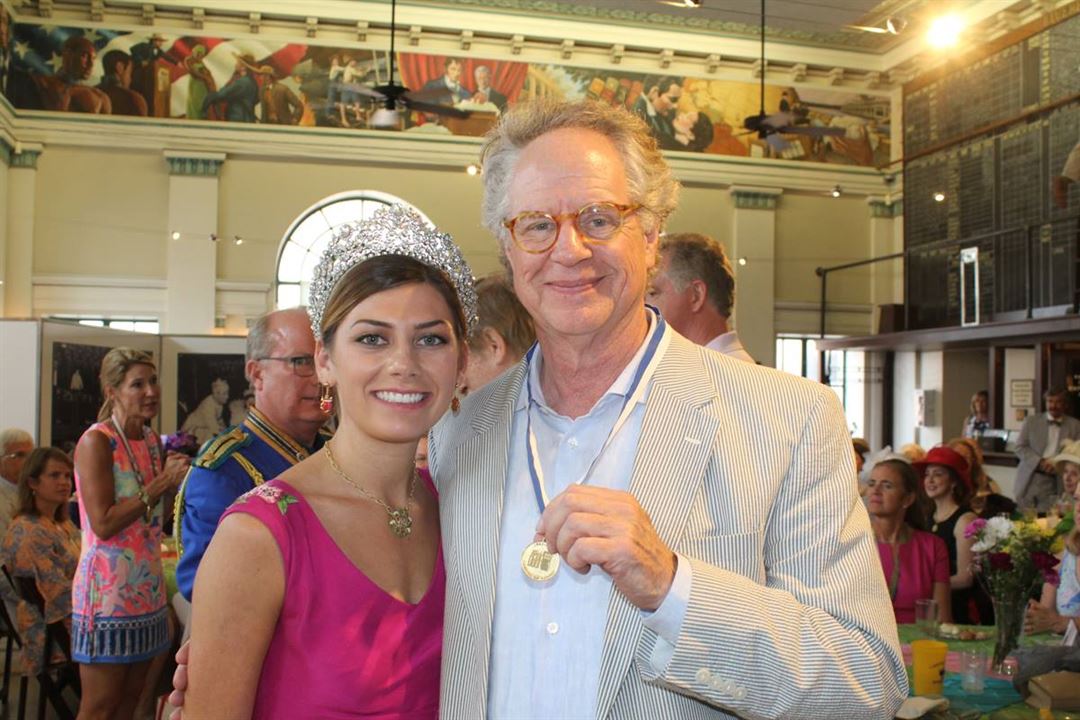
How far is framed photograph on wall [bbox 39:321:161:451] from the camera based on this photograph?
9.09 meters

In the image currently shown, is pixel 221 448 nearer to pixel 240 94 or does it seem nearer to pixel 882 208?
pixel 240 94

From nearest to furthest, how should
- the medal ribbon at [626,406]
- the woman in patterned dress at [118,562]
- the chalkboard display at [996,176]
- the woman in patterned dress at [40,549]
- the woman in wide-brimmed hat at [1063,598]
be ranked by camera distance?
the medal ribbon at [626,406], the woman in wide-brimmed hat at [1063,598], the woman in patterned dress at [118,562], the woman in patterned dress at [40,549], the chalkboard display at [996,176]

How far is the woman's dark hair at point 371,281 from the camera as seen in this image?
2.07 metres

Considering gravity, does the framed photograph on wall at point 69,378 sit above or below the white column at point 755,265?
below

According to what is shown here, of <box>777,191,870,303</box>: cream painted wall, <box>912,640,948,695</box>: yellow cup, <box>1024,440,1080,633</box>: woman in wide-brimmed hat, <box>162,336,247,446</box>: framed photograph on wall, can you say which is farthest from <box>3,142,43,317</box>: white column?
<box>912,640,948,695</box>: yellow cup

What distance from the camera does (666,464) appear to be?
179 centimetres

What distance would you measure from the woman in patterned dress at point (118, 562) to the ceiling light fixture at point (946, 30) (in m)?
15.4

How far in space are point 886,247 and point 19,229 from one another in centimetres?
1625

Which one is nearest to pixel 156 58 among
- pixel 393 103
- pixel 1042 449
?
pixel 393 103

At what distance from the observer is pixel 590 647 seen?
177 centimetres

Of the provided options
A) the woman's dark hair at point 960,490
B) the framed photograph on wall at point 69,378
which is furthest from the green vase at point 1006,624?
the framed photograph on wall at point 69,378

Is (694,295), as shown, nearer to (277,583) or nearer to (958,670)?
(958,670)

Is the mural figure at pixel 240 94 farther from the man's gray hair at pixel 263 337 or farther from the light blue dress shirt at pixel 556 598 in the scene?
the light blue dress shirt at pixel 556 598

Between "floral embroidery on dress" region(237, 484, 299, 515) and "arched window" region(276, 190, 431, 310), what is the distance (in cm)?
1625
